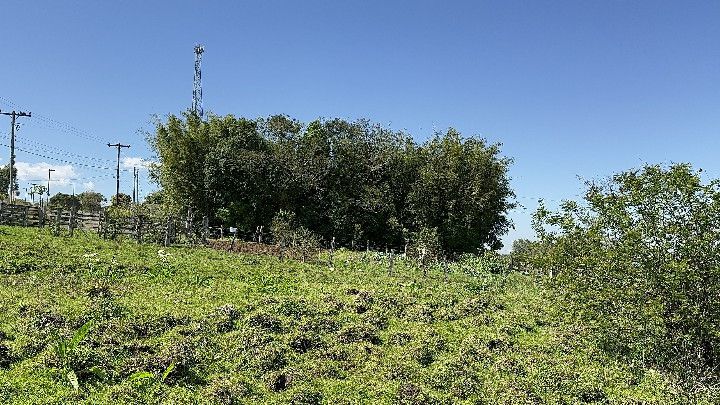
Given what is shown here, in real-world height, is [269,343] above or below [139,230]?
below

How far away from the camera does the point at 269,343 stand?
11352 millimetres

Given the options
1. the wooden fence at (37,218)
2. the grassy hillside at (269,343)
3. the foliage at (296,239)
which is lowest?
the grassy hillside at (269,343)

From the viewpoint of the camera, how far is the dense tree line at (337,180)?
37125 mm

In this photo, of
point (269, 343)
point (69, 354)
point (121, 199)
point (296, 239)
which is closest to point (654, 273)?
point (269, 343)

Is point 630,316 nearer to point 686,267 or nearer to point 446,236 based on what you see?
point 686,267

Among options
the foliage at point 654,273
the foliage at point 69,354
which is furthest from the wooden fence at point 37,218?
the foliage at point 654,273

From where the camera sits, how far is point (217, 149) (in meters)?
36.6

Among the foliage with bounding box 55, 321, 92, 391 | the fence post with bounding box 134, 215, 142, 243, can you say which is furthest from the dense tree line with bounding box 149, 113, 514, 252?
the foliage with bounding box 55, 321, 92, 391

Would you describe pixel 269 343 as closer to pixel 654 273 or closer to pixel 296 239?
pixel 654 273

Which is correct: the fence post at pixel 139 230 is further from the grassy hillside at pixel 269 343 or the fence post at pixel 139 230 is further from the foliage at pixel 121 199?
the foliage at pixel 121 199

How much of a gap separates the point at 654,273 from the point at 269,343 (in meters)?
8.18

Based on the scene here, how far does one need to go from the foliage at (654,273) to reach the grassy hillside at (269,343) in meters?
→ 0.71

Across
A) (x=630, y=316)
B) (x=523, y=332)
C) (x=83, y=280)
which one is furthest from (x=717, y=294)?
(x=83, y=280)

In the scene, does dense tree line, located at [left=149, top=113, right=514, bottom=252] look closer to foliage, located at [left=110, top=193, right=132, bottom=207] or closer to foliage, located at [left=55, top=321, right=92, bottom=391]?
foliage, located at [left=110, top=193, right=132, bottom=207]
